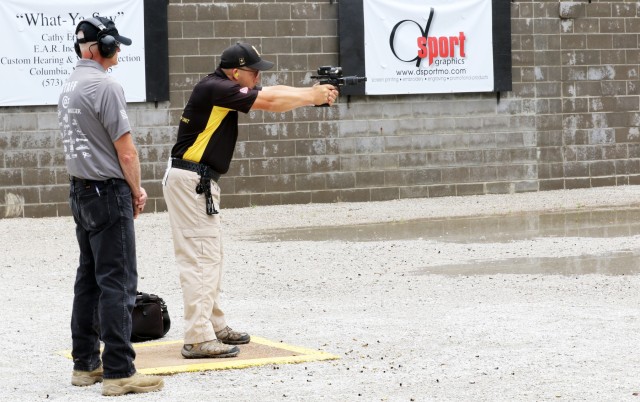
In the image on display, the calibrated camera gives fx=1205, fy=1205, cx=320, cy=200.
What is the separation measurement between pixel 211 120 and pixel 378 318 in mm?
2200

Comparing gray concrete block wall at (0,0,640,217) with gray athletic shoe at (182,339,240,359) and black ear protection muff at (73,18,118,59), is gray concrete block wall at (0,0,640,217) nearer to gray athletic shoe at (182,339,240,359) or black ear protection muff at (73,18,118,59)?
gray athletic shoe at (182,339,240,359)

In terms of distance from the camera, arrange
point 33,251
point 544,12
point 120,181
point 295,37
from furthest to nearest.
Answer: point 544,12, point 295,37, point 33,251, point 120,181

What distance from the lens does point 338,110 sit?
18359 mm

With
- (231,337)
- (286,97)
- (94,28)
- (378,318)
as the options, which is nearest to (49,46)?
(378,318)

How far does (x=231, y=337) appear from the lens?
7.98 metres

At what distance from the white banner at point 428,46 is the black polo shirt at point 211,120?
36.1ft

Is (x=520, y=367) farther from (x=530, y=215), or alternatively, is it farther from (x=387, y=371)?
(x=530, y=215)

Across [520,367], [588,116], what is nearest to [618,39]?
[588,116]

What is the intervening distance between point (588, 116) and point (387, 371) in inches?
533

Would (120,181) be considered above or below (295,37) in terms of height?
below

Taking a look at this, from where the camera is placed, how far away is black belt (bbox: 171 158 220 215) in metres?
7.56

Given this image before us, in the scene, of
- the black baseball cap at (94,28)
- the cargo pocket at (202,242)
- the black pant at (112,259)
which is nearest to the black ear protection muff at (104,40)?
the black baseball cap at (94,28)

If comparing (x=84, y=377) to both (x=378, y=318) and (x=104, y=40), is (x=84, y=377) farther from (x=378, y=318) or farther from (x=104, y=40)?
(x=378, y=318)

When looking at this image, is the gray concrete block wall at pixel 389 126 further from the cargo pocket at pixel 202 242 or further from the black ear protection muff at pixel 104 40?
the black ear protection muff at pixel 104 40
